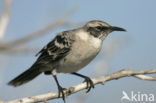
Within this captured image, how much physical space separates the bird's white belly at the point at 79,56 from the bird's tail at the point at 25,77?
0.60m

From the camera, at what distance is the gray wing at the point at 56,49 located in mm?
6156

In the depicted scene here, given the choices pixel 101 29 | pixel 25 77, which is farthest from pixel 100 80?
pixel 25 77

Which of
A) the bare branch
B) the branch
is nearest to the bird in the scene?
the branch

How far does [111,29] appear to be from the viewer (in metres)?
6.27

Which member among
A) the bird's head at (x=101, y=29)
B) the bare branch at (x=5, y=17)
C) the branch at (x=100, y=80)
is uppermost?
the bare branch at (x=5, y=17)

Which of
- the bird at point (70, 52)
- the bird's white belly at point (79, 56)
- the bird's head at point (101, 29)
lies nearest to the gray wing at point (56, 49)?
the bird at point (70, 52)

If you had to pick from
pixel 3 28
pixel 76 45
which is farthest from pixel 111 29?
pixel 3 28

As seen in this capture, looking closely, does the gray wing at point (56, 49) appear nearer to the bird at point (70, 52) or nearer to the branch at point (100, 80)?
the bird at point (70, 52)

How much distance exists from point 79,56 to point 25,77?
1.26m

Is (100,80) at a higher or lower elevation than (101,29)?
lower

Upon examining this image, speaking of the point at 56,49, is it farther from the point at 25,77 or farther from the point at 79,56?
the point at 25,77

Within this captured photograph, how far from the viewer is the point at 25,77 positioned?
21.2 feet

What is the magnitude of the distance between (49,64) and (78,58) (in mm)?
677

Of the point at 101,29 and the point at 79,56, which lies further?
the point at 101,29
